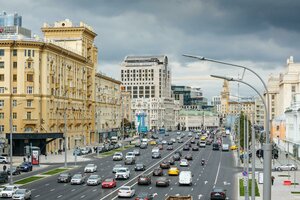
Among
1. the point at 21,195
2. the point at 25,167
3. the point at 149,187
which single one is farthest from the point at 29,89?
the point at 21,195

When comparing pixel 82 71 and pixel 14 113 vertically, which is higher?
pixel 82 71

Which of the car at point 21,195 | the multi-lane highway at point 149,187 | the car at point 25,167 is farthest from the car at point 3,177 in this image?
the car at point 21,195

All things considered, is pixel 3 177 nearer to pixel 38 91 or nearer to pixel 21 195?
pixel 21 195

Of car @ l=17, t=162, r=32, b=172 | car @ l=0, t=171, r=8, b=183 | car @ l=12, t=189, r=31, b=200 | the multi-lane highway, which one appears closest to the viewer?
car @ l=12, t=189, r=31, b=200

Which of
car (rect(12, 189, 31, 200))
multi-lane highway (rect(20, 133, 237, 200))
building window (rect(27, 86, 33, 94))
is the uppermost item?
building window (rect(27, 86, 33, 94))

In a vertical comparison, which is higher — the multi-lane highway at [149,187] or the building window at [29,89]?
the building window at [29,89]

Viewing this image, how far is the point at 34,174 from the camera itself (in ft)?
254

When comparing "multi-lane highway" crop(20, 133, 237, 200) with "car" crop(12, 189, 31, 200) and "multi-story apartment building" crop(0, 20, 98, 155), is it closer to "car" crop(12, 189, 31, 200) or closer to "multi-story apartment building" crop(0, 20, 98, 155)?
"car" crop(12, 189, 31, 200)

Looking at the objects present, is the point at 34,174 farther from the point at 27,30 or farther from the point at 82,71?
the point at 82,71

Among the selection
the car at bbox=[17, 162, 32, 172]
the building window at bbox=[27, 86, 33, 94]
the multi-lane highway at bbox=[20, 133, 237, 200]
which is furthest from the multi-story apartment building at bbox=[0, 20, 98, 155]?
the multi-lane highway at bbox=[20, 133, 237, 200]

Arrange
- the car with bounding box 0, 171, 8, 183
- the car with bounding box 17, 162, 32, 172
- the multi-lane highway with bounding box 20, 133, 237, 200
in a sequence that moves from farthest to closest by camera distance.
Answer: the car with bounding box 17, 162, 32, 172
the car with bounding box 0, 171, 8, 183
the multi-lane highway with bounding box 20, 133, 237, 200

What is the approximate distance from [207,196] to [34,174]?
30178 mm

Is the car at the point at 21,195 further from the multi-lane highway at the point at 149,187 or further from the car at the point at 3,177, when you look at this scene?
the car at the point at 3,177

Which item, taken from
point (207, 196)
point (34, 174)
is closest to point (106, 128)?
point (34, 174)
